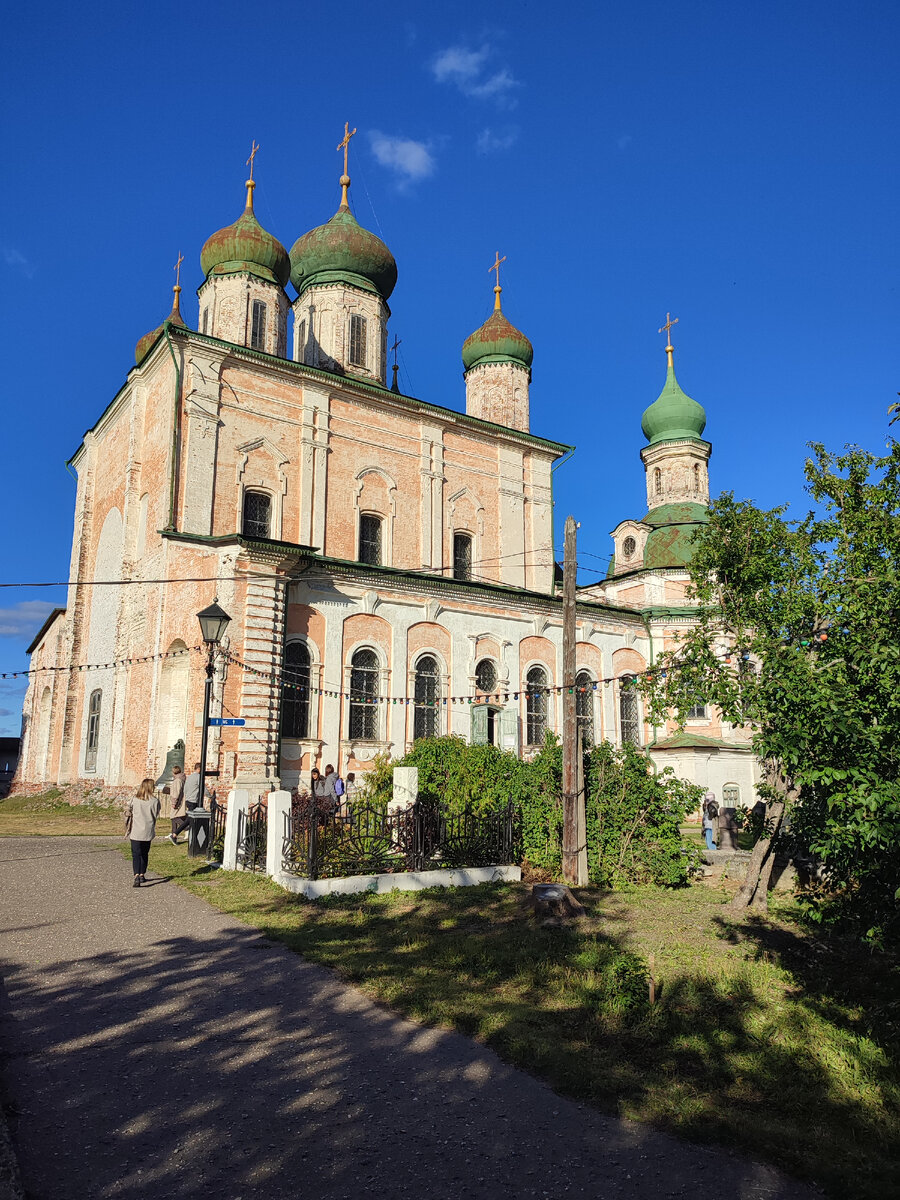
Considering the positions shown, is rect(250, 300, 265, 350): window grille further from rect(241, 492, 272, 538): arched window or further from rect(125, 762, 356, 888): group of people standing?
rect(125, 762, 356, 888): group of people standing

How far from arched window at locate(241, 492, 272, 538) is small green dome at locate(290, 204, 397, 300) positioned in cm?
940

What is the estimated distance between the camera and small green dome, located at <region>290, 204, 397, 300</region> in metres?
29.8

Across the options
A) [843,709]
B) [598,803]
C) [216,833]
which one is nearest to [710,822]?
[598,803]

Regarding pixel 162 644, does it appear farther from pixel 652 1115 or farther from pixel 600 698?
pixel 652 1115

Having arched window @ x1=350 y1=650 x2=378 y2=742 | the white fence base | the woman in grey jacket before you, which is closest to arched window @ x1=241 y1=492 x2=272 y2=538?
arched window @ x1=350 y1=650 x2=378 y2=742

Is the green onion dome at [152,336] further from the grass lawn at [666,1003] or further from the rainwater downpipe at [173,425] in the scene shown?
the grass lawn at [666,1003]

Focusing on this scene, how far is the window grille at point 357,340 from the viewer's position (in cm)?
2927

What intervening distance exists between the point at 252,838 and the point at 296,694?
929 cm

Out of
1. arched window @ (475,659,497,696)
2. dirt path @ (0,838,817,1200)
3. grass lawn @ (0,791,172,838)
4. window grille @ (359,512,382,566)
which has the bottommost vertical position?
dirt path @ (0,838,817,1200)

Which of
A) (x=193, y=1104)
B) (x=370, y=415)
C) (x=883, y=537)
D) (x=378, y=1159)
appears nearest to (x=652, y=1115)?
(x=378, y=1159)

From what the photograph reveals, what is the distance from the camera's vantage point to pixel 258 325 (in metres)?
27.5

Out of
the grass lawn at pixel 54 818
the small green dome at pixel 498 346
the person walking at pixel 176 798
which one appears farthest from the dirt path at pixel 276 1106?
the small green dome at pixel 498 346

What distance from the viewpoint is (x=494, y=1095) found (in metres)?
4.90

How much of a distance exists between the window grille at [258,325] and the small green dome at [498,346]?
926 centimetres
